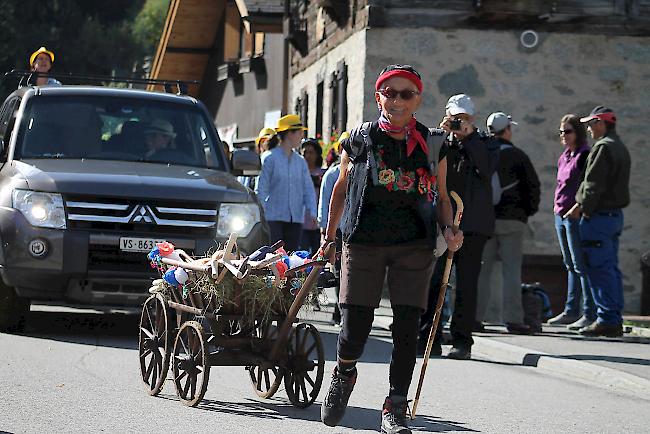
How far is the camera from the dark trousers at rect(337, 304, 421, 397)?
770 cm

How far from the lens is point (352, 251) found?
308 inches

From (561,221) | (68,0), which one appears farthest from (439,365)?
(68,0)

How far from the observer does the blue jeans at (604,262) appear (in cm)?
1454

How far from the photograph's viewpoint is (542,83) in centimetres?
2175

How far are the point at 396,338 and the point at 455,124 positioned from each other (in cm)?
468

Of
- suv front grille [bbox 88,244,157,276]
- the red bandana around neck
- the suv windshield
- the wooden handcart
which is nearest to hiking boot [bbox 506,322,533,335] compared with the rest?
the suv windshield

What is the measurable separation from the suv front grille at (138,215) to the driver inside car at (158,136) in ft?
4.03

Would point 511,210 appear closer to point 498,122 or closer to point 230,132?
point 498,122

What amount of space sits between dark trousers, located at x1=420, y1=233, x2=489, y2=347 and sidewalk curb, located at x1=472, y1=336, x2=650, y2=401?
0.49 m

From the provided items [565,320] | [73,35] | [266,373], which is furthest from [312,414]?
[73,35]

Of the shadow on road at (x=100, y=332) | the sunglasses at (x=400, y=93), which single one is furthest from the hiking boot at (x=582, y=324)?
the sunglasses at (x=400, y=93)

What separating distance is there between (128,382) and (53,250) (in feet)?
7.88

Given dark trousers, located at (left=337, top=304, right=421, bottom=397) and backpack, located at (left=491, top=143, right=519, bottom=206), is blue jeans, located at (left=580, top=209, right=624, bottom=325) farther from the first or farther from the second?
dark trousers, located at (left=337, top=304, right=421, bottom=397)

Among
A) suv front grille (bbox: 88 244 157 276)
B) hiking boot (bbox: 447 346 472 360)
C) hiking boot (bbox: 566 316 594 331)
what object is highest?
suv front grille (bbox: 88 244 157 276)
